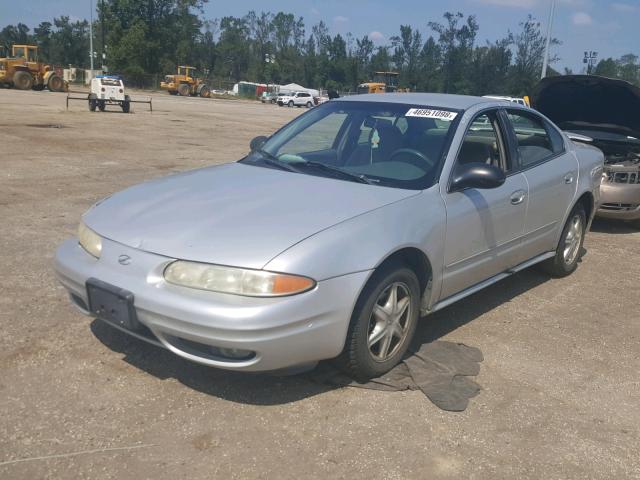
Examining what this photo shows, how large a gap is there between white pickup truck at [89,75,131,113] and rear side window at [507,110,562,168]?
2232 cm

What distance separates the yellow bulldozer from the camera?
4047 cm

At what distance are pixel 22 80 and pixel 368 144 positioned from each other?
138 ft

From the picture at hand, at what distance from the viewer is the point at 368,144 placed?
427 cm

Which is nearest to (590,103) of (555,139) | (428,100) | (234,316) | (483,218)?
(555,139)

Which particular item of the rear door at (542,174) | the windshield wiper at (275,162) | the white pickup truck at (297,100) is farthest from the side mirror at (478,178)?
the white pickup truck at (297,100)

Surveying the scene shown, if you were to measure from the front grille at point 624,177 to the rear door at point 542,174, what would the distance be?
223cm

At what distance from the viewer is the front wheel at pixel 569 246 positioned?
5461 millimetres

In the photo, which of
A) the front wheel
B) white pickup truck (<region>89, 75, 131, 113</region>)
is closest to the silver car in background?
the front wheel

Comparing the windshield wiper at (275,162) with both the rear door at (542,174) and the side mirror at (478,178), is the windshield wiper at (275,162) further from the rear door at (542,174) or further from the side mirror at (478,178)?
the rear door at (542,174)

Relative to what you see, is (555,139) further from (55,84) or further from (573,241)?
(55,84)

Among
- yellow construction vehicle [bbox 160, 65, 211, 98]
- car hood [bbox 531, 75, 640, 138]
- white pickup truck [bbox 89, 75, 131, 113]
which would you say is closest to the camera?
car hood [bbox 531, 75, 640, 138]

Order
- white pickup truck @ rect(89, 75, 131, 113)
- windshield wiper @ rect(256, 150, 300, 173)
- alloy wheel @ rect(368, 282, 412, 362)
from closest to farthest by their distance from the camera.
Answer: alloy wheel @ rect(368, 282, 412, 362) < windshield wiper @ rect(256, 150, 300, 173) < white pickup truck @ rect(89, 75, 131, 113)

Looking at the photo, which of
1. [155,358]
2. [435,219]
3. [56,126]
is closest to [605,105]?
[435,219]

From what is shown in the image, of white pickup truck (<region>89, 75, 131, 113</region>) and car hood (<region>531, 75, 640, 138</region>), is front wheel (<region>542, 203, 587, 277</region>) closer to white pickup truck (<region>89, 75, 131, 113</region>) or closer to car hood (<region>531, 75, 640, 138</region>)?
car hood (<region>531, 75, 640, 138</region>)
